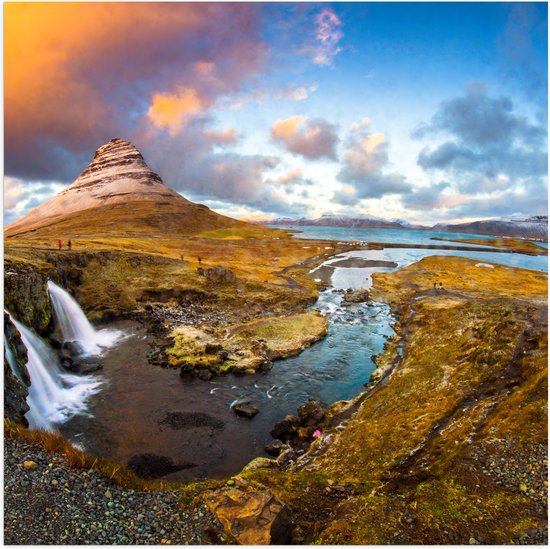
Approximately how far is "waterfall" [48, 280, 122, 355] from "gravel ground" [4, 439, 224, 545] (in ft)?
90.5

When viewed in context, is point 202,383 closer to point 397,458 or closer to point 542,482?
point 397,458

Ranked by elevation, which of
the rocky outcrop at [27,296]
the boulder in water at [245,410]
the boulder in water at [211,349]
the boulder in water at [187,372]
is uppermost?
the rocky outcrop at [27,296]

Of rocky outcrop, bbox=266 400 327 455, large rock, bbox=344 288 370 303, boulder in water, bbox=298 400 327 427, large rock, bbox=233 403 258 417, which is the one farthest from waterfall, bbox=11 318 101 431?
large rock, bbox=344 288 370 303

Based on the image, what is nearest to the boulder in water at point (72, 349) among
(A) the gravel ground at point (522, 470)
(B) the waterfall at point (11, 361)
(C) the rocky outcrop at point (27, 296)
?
(C) the rocky outcrop at point (27, 296)

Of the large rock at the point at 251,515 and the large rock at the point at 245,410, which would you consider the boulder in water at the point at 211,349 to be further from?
the large rock at the point at 251,515

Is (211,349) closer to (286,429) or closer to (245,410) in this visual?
(245,410)

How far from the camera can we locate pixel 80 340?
130 feet

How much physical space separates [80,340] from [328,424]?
31.5 m

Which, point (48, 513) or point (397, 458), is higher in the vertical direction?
point (48, 513)

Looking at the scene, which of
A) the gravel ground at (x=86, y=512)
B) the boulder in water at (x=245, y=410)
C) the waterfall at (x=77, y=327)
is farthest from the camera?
the waterfall at (x=77, y=327)

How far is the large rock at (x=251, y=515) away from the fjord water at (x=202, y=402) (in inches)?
377

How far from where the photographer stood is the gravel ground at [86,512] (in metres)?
10.4

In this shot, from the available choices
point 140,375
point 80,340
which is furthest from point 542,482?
point 80,340

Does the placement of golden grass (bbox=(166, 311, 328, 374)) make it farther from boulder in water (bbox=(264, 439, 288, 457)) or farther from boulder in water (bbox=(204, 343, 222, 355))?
boulder in water (bbox=(264, 439, 288, 457))
